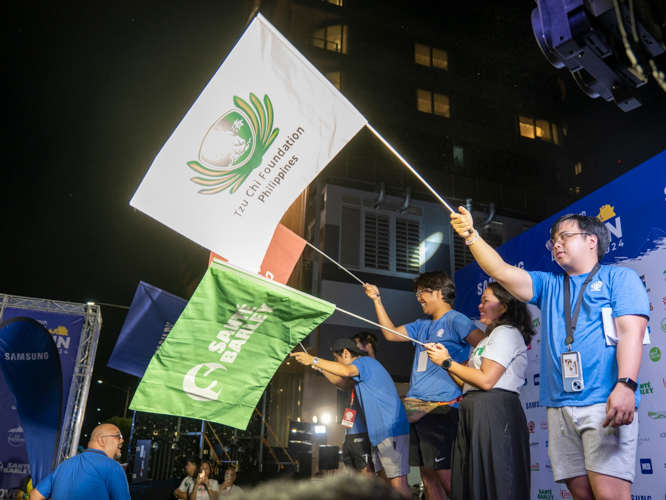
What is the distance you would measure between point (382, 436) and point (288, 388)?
37.7 feet

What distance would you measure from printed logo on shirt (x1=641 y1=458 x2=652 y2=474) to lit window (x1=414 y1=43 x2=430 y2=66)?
14.5 meters

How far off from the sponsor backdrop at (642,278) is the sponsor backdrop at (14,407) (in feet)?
22.4

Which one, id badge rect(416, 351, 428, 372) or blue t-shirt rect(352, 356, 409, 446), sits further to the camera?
blue t-shirt rect(352, 356, 409, 446)

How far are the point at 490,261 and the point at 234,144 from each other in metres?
1.95

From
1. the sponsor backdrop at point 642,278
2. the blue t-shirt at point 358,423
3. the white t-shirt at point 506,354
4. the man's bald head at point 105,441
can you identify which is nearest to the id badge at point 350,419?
the blue t-shirt at point 358,423

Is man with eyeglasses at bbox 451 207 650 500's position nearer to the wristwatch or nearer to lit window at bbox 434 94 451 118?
the wristwatch

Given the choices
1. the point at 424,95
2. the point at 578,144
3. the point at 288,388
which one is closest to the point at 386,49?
the point at 424,95

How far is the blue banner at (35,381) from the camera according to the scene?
6.56 meters

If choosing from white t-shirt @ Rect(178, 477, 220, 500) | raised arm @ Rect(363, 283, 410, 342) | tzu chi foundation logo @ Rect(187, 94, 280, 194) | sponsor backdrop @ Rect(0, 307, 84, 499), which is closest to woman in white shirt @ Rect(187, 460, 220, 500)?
white t-shirt @ Rect(178, 477, 220, 500)

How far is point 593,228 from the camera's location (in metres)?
2.40

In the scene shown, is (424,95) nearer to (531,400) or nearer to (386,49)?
(386,49)

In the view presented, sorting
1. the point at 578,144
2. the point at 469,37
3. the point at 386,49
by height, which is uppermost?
the point at 469,37

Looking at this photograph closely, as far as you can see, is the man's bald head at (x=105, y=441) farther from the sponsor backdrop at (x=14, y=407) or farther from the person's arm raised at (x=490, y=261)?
the sponsor backdrop at (x=14, y=407)

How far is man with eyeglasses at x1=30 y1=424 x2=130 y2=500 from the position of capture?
375cm
